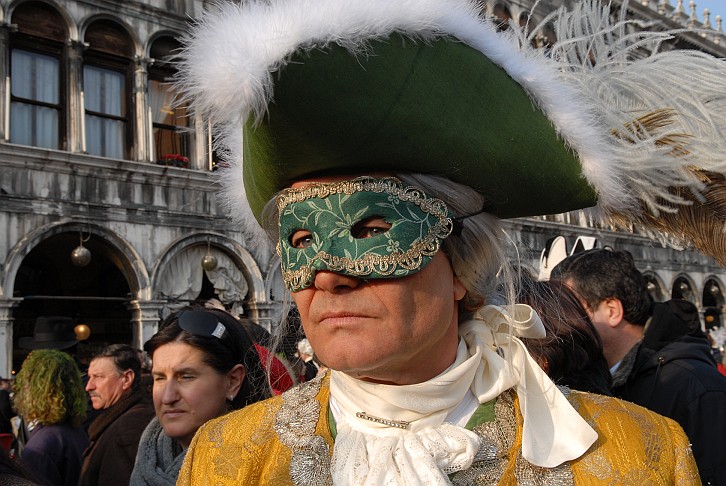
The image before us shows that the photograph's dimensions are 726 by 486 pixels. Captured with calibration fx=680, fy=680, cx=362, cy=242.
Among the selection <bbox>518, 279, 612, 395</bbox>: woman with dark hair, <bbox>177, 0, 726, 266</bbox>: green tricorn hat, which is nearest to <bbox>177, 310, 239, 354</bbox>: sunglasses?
<bbox>177, 0, 726, 266</bbox>: green tricorn hat

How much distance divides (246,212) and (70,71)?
32.7 ft

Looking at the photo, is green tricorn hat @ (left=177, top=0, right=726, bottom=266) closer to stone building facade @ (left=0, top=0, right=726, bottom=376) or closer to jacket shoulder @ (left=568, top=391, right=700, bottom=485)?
jacket shoulder @ (left=568, top=391, right=700, bottom=485)

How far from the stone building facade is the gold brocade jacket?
823cm

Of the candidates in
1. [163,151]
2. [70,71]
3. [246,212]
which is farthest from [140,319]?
[246,212]

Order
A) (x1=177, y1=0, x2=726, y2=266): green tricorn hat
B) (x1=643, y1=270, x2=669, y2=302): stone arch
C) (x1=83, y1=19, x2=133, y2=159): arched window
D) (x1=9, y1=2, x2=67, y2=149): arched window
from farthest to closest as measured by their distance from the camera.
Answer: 1. (x1=643, y1=270, x2=669, y2=302): stone arch
2. (x1=83, y1=19, x2=133, y2=159): arched window
3. (x1=9, y1=2, x2=67, y2=149): arched window
4. (x1=177, y1=0, x2=726, y2=266): green tricorn hat

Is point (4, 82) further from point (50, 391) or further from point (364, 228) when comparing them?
point (364, 228)

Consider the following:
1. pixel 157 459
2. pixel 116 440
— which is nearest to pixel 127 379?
pixel 116 440

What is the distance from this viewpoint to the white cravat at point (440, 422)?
1450 millimetres

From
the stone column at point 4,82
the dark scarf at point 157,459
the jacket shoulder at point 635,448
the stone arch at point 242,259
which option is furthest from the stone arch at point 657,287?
the jacket shoulder at point 635,448

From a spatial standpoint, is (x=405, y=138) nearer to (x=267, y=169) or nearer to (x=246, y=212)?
(x=267, y=169)

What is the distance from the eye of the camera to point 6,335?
920 centimetres

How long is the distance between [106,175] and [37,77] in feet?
5.89

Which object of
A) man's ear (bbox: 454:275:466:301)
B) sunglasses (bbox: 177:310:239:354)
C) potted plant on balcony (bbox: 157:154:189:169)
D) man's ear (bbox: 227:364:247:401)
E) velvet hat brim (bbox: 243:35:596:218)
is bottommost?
man's ear (bbox: 227:364:247:401)

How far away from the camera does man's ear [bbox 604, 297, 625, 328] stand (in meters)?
2.94
